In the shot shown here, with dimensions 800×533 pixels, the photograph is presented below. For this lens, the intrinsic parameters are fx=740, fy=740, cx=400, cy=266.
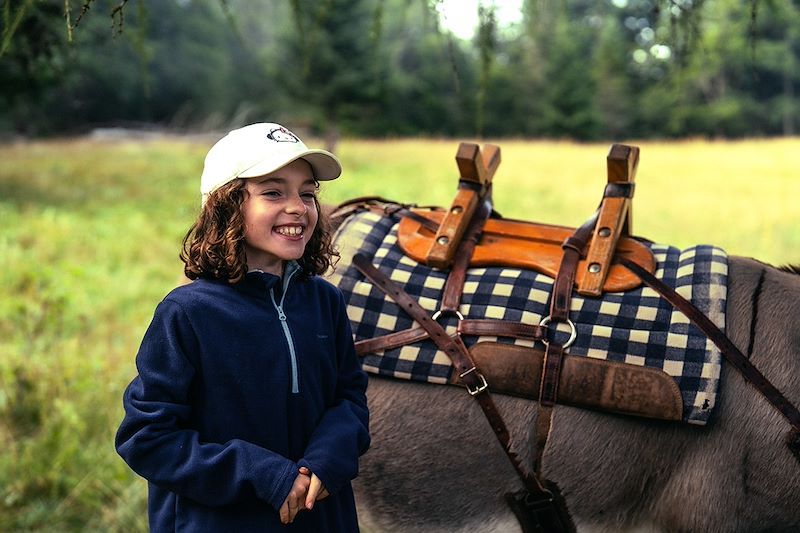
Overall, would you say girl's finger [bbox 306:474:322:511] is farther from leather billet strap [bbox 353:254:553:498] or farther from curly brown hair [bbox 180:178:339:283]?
leather billet strap [bbox 353:254:553:498]

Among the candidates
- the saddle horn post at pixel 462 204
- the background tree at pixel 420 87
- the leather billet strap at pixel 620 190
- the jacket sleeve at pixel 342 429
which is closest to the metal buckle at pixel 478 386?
the saddle horn post at pixel 462 204

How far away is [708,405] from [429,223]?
1015 millimetres

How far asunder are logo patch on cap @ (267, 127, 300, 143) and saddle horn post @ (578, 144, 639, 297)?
1006 millimetres

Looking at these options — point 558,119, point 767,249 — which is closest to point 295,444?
point 767,249

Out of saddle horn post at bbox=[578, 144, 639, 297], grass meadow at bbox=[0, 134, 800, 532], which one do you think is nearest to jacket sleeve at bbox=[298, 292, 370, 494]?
grass meadow at bbox=[0, 134, 800, 532]

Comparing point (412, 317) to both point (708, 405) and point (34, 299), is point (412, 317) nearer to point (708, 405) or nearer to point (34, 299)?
point (708, 405)

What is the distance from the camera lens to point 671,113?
29469 millimetres

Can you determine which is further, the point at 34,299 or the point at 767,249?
the point at 767,249

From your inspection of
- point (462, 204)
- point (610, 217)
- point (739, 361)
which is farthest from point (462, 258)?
point (739, 361)

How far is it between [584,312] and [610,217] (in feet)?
1.03

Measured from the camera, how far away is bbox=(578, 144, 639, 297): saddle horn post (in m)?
2.13

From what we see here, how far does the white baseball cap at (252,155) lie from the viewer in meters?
1.46

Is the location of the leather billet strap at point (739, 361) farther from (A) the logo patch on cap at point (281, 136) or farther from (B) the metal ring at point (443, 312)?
(A) the logo patch on cap at point (281, 136)

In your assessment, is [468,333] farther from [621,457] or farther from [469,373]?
[621,457]
